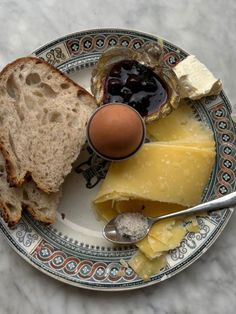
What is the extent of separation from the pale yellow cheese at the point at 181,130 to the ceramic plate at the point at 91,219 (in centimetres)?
2

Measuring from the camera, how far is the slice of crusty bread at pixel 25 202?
5.05 ft

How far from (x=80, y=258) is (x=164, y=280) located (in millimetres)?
236

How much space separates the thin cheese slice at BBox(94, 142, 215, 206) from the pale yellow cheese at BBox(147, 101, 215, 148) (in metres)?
0.05

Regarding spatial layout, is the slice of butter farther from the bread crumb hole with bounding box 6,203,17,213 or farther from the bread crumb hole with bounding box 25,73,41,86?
the bread crumb hole with bounding box 6,203,17,213

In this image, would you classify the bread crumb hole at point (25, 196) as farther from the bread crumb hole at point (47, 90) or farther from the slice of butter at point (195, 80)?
the slice of butter at point (195, 80)

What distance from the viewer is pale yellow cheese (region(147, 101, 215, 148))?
62.9 inches

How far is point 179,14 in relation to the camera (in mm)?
1744

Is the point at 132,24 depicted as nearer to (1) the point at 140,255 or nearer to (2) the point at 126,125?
(2) the point at 126,125

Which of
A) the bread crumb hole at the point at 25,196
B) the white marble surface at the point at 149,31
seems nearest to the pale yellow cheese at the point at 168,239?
the white marble surface at the point at 149,31

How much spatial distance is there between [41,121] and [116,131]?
22 cm

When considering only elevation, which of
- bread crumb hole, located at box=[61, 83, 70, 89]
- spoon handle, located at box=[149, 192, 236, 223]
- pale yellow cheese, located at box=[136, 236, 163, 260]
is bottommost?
pale yellow cheese, located at box=[136, 236, 163, 260]

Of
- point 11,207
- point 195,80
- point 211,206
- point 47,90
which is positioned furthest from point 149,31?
point 11,207

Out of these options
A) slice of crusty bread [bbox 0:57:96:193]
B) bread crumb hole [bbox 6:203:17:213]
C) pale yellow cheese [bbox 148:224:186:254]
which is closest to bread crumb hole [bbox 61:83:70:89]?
slice of crusty bread [bbox 0:57:96:193]

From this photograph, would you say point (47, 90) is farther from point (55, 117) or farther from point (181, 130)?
point (181, 130)
